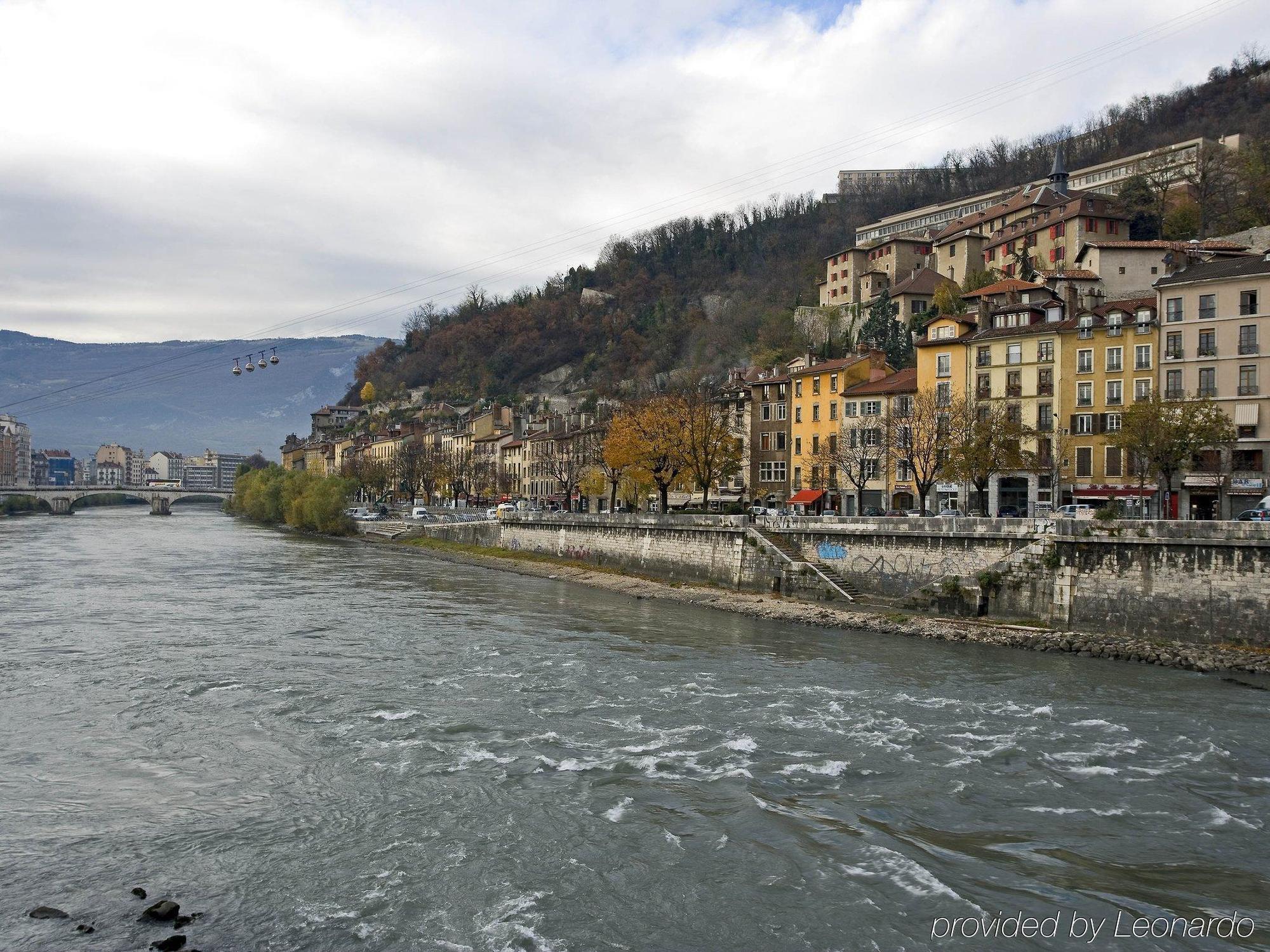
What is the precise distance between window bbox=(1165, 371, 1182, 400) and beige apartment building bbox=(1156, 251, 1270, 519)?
0.03m

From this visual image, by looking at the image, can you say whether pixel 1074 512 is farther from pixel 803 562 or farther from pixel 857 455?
pixel 857 455

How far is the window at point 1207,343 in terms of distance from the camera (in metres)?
38.1

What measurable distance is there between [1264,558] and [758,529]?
59.6ft

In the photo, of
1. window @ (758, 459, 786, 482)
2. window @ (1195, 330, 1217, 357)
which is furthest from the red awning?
window @ (1195, 330, 1217, 357)

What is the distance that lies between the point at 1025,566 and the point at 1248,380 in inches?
622

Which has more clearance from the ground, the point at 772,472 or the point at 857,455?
the point at 857,455

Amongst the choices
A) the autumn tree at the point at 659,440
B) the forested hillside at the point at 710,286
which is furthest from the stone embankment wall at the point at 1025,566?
the forested hillside at the point at 710,286

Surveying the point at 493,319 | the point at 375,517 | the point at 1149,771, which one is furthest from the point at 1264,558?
the point at 493,319

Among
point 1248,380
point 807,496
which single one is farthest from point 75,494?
point 1248,380

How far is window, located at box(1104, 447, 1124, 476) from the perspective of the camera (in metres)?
41.4

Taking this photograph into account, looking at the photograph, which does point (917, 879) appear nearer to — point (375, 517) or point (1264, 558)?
point (1264, 558)

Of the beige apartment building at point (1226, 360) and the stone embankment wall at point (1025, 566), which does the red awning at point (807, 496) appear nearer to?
the stone embankment wall at point (1025, 566)

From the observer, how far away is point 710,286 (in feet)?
413

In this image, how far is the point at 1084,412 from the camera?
42.8 metres
